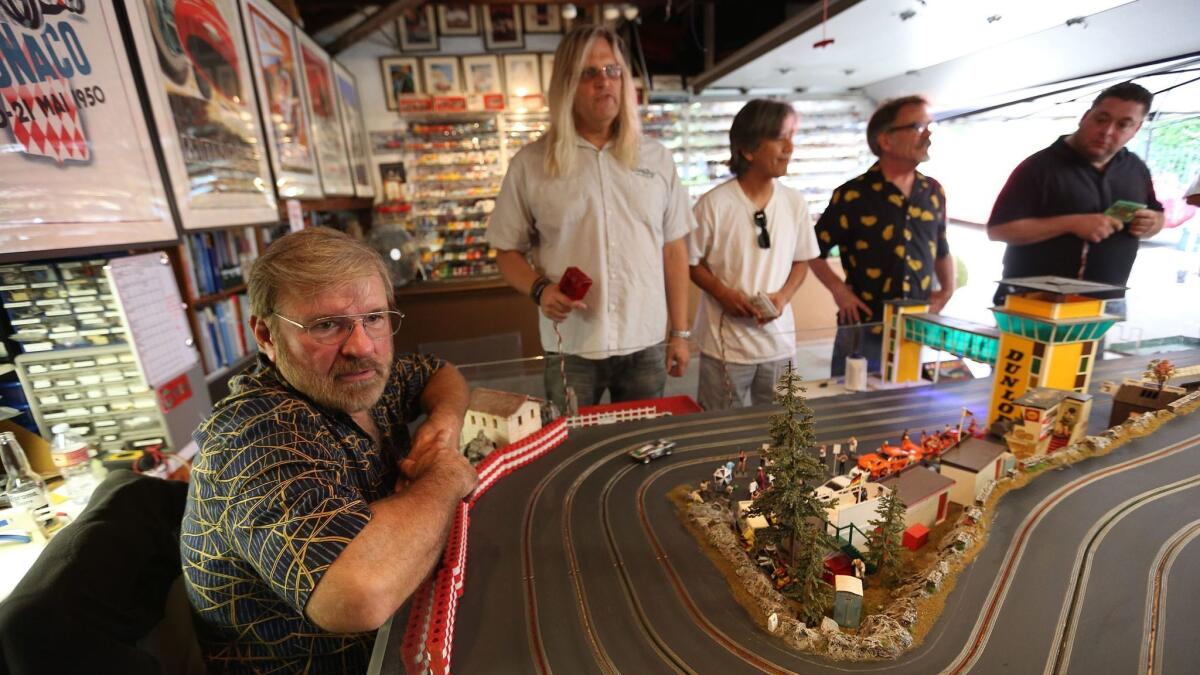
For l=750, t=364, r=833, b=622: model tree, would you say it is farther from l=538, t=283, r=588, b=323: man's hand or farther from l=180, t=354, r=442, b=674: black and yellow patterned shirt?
l=538, t=283, r=588, b=323: man's hand

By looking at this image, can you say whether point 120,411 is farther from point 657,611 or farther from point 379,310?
point 657,611

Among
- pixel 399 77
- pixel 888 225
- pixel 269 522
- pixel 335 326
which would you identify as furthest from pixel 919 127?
pixel 399 77

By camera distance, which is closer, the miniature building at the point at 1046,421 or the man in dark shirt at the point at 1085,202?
the miniature building at the point at 1046,421

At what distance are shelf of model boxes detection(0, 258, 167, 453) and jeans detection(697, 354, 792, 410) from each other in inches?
120

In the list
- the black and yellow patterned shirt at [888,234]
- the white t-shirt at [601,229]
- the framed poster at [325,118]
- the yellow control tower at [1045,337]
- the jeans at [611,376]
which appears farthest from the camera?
the framed poster at [325,118]

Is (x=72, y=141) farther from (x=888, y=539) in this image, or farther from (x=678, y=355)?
(x=888, y=539)

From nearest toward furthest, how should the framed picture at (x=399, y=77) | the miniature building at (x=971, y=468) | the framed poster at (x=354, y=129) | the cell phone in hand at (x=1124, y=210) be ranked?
the miniature building at (x=971, y=468), the cell phone in hand at (x=1124, y=210), the framed poster at (x=354, y=129), the framed picture at (x=399, y=77)

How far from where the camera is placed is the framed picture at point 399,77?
24.1 ft

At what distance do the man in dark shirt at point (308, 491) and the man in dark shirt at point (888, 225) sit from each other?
278 cm

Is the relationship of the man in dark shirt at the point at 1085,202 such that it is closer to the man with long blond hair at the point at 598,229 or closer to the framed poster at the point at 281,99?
the man with long blond hair at the point at 598,229

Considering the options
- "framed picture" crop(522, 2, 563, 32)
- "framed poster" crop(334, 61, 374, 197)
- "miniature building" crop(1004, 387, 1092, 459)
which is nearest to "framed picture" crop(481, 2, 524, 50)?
"framed picture" crop(522, 2, 563, 32)

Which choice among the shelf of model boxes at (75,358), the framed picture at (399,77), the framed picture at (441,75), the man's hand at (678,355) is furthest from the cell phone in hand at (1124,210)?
the framed picture at (399,77)

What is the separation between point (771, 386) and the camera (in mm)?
3189

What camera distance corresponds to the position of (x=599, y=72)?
8.21 feet
